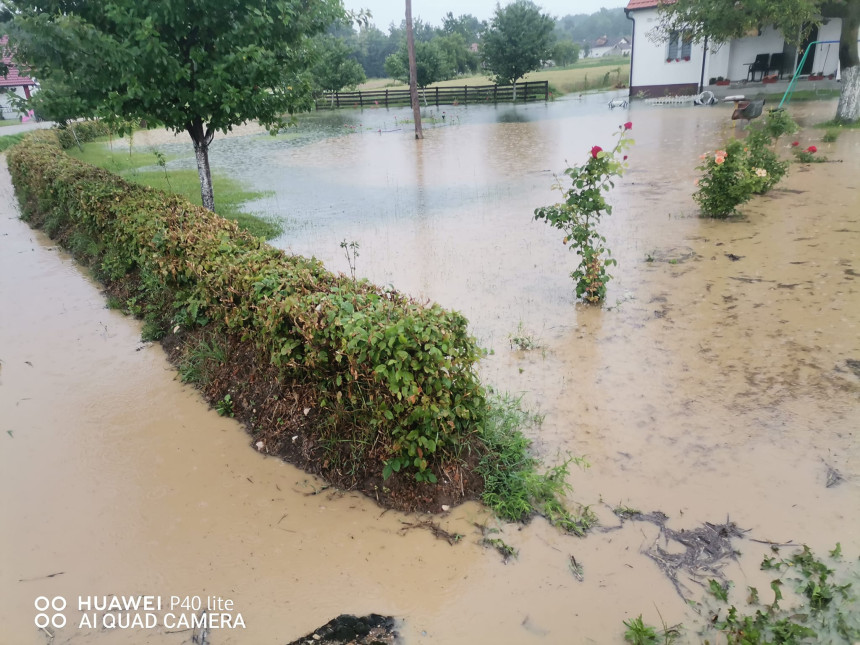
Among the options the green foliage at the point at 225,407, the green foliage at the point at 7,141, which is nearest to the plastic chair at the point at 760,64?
the green foliage at the point at 225,407

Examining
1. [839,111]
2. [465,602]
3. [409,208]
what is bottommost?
[465,602]

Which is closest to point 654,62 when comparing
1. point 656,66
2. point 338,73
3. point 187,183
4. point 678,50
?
point 656,66

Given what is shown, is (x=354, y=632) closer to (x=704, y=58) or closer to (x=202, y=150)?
(x=202, y=150)

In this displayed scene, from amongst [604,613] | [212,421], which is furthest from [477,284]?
[604,613]

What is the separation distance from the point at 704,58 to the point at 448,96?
15.5 m

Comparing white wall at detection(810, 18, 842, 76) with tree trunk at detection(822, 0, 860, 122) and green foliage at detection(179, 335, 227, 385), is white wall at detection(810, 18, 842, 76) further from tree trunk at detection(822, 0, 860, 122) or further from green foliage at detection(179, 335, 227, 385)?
green foliage at detection(179, 335, 227, 385)

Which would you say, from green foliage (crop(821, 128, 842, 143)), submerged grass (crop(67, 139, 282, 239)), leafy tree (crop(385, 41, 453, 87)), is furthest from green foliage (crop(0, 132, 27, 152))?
green foliage (crop(821, 128, 842, 143))

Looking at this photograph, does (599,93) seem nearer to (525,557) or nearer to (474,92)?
(474,92)

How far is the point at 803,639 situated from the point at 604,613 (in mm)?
836

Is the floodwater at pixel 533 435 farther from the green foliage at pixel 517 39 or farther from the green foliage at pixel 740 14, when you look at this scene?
the green foliage at pixel 517 39

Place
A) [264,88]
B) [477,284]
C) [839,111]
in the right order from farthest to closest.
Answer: [839,111]
[264,88]
[477,284]

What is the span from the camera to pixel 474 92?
36312mm

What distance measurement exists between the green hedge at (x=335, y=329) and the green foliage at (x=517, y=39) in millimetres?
31383

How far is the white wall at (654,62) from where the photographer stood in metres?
27.3
